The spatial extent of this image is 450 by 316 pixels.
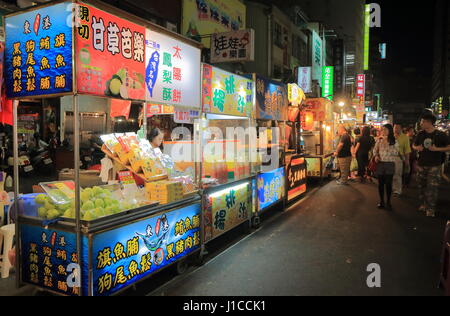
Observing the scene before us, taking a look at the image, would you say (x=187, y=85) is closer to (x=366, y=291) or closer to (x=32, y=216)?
(x=32, y=216)

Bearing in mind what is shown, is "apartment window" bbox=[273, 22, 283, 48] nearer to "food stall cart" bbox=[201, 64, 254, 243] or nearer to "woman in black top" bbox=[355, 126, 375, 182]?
"woman in black top" bbox=[355, 126, 375, 182]

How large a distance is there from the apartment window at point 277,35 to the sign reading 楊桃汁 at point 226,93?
1251cm

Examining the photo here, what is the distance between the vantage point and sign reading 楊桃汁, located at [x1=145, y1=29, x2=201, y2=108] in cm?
446

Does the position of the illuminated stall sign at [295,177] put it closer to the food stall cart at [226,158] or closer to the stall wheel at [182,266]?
the food stall cart at [226,158]

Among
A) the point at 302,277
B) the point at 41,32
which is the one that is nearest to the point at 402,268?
the point at 302,277

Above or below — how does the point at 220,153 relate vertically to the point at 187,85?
below

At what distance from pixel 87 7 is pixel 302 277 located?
172 inches

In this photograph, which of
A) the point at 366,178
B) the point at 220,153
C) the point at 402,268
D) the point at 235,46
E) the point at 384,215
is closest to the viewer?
the point at 402,268

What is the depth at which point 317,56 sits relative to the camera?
28.1 m

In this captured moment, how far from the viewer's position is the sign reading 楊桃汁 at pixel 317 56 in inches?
1049

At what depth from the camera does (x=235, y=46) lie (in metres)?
9.19

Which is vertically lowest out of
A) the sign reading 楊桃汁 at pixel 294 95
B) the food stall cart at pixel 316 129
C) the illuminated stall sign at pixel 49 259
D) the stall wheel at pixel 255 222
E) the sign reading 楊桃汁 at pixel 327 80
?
the stall wheel at pixel 255 222

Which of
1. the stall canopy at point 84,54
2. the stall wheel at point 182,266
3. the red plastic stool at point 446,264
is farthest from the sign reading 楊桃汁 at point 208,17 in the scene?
the red plastic stool at point 446,264

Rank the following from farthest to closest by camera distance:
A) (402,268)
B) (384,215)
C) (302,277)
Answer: (384,215) → (402,268) → (302,277)
